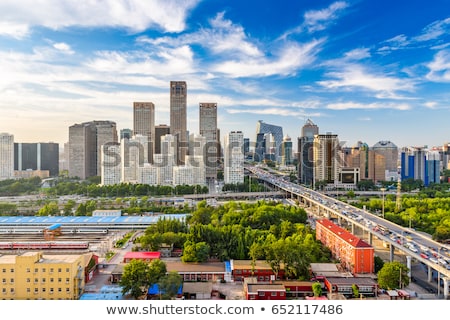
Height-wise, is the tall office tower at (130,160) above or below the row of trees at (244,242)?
above

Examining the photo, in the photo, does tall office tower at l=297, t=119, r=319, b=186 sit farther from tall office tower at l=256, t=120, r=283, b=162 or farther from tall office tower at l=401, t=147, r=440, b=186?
tall office tower at l=401, t=147, r=440, b=186

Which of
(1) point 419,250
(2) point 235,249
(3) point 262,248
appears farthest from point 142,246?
(1) point 419,250

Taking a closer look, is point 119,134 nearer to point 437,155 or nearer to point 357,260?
point 437,155

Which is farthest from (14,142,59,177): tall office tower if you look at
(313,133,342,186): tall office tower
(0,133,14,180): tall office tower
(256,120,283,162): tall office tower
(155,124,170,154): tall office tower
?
(313,133,342,186): tall office tower

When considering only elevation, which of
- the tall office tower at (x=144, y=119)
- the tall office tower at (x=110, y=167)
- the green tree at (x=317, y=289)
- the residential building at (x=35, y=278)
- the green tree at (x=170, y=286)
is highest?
the tall office tower at (x=144, y=119)

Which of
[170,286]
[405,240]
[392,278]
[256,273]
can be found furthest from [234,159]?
[170,286]

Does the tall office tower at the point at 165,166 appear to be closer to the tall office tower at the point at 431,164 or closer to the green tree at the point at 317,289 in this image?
the tall office tower at the point at 431,164

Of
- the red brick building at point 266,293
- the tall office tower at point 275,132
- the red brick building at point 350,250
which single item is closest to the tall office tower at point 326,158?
the tall office tower at point 275,132
